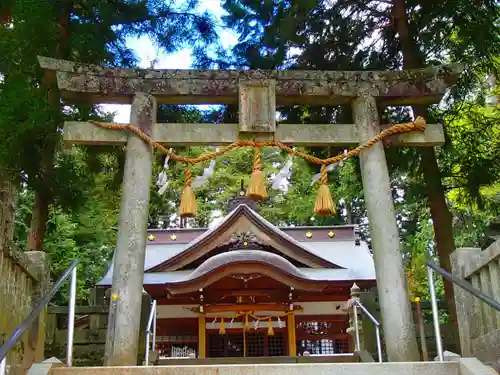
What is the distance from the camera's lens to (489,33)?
25.4 ft

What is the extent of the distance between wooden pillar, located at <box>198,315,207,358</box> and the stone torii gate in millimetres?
6176

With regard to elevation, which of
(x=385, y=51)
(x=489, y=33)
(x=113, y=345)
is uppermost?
(x=385, y=51)

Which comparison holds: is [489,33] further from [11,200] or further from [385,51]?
[11,200]

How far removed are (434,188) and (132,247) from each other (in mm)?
4271

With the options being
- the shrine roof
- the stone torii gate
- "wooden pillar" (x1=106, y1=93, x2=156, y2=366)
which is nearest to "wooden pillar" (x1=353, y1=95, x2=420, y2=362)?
the stone torii gate

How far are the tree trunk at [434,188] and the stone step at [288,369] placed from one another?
3309 mm

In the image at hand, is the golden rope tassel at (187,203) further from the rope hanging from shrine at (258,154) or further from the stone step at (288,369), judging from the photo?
the stone step at (288,369)

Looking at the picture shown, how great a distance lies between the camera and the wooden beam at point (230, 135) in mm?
6414

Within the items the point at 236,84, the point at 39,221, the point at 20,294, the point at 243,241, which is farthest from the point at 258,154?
the point at 243,241

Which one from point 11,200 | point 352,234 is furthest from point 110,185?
point 352,234

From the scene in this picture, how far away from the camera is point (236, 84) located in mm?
6695

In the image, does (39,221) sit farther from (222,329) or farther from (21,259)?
(222,329)

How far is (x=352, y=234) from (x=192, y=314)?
527 cm

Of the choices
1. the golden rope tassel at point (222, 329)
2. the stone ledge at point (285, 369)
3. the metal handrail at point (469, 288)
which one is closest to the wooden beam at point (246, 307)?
the golden rope tassel at point (222, 329)
